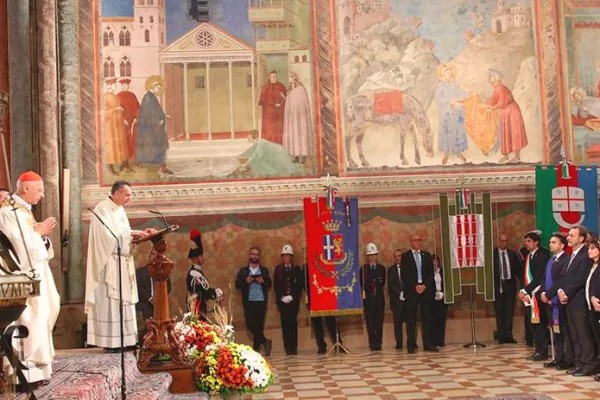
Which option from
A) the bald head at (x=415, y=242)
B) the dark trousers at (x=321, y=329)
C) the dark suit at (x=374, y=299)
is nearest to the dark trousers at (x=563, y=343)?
the bald head at (x=415, y=242)

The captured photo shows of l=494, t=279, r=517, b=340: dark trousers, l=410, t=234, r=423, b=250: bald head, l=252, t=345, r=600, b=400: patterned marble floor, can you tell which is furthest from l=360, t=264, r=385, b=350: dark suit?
l=494, t=279, r=517, b=340: dark trousers

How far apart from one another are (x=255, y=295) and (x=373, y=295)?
2050 millimetres

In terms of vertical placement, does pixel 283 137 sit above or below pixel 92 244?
above

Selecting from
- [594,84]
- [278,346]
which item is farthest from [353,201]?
[594,84]

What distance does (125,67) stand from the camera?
15.0 meters

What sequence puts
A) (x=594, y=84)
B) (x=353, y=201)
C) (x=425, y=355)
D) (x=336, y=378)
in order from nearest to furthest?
(x=336, y=378), (x=425, y=355), (x=353, y=201), (x=594, y=84)

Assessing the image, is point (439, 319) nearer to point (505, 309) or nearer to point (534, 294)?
point (505, 309)

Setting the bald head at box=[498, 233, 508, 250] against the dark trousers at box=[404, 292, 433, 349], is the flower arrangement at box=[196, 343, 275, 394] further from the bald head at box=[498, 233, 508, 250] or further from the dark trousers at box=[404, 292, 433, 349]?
the bald head at box=[498, 233, 508, 250]

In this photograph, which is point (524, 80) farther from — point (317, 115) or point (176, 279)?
point (176, 279)

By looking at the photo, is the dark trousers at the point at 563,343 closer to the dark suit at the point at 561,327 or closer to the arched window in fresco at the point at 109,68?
the dark suit at the point at 561,327

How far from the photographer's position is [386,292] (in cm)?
1461

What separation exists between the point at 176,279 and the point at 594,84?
850 centimetres

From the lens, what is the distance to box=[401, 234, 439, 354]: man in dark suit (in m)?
14.2

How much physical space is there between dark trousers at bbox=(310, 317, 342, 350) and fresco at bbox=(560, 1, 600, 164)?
17.9ft
